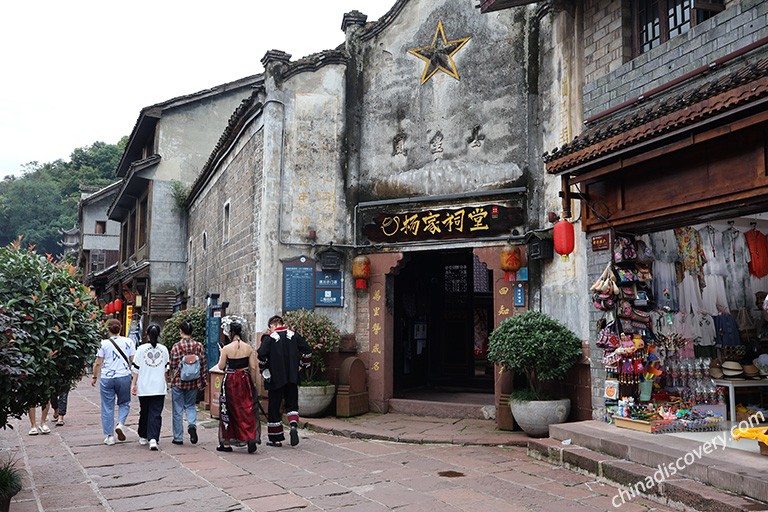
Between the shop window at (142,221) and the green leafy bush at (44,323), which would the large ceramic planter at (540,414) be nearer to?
the green leafy bush at (44,323)

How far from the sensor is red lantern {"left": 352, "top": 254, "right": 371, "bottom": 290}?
457 inches

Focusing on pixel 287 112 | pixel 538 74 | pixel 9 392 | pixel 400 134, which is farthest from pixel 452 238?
pixel 9 392

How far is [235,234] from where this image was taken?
46.4 feet

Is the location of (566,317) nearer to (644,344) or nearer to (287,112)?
(644,344)

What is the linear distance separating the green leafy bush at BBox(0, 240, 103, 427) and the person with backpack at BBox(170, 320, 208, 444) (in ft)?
6.56

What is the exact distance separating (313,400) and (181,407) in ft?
7.69

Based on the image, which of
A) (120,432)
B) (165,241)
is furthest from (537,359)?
(165,241)

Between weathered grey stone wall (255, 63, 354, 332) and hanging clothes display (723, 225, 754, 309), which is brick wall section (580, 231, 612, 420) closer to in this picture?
hanging clothes display (723, 225, 754, 309)

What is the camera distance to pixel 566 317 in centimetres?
941

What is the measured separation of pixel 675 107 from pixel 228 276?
34.5 ft

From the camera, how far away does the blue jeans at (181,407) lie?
352 inches

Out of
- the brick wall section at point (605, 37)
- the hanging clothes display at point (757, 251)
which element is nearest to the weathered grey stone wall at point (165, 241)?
the brick wall section at point (605, 37)

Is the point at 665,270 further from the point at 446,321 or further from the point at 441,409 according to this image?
the point at 446,321

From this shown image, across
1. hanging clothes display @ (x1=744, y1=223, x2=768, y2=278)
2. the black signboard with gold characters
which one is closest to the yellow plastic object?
hanging clothes display @ (x1=744, y1=223, x2=768, y2=278)
